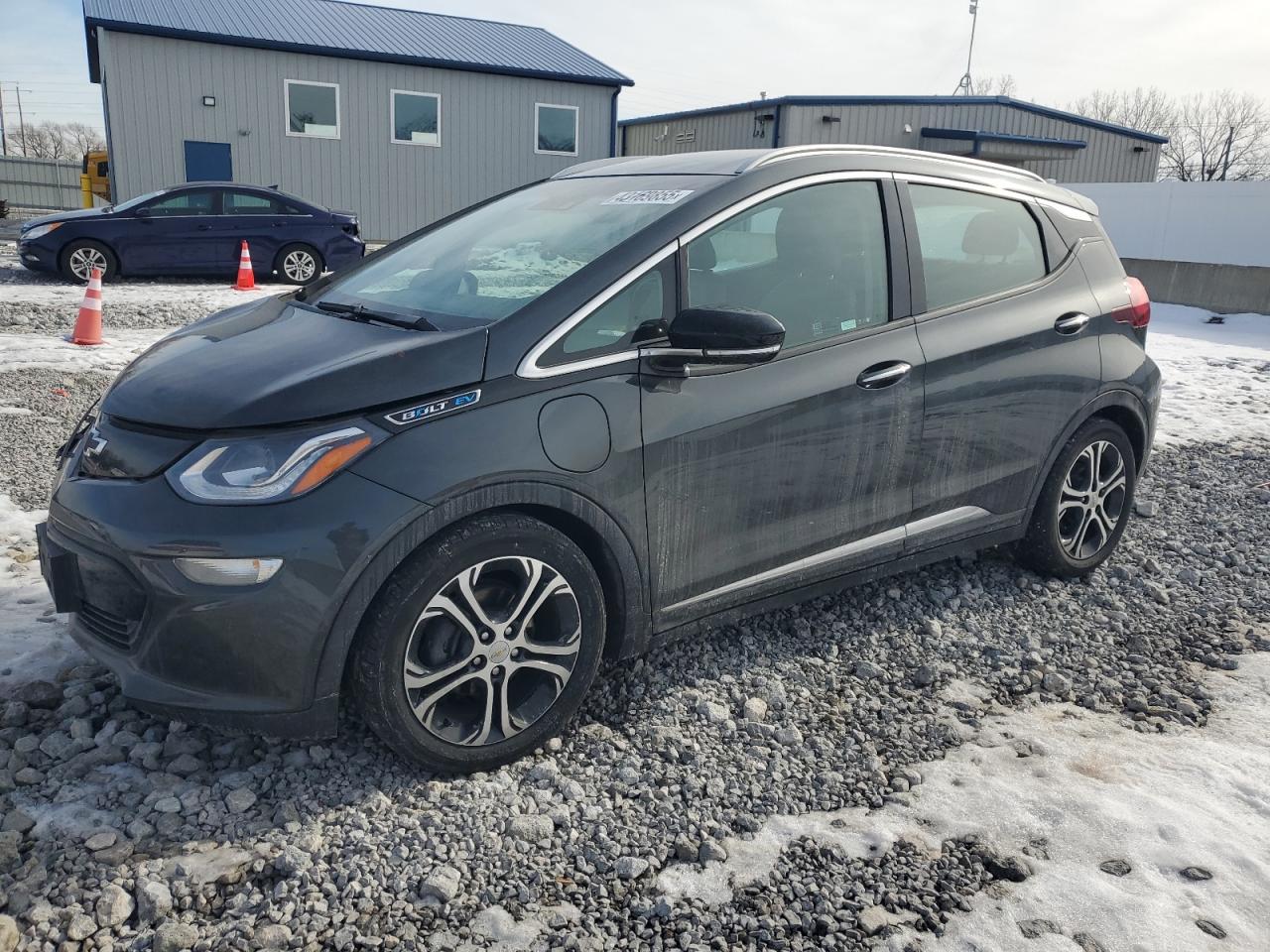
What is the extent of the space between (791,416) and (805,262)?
0.57 m

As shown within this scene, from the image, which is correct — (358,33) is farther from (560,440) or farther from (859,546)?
(560,440)

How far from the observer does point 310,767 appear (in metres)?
2.93

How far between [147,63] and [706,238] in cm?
1967

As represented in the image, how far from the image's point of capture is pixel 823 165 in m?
3.56

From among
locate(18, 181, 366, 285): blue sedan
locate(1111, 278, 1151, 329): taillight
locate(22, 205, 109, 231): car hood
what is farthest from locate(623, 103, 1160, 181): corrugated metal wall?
locate(1111, 278, 1151, 329): taillight

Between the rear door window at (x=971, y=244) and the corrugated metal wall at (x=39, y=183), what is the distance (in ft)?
130

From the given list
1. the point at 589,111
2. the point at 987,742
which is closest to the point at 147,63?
the point at 589,111

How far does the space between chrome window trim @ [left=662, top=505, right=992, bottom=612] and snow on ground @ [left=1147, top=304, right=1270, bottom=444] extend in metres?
4.32

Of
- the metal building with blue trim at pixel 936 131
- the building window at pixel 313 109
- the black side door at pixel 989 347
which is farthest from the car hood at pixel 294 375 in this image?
the metal building with blue trim at pixel 936 131

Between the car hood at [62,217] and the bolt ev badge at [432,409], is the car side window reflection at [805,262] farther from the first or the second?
the car hood at [62,217]

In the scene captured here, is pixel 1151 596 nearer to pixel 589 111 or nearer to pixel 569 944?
pixel 569 944

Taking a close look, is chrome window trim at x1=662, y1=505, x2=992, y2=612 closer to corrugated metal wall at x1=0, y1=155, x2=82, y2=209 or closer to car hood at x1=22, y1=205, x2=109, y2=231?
car hood at x1=22, y1=205, x2=109, y2=231

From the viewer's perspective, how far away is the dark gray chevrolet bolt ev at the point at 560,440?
8.44ft

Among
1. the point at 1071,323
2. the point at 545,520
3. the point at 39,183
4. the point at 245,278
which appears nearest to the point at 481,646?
the point at 545,520
